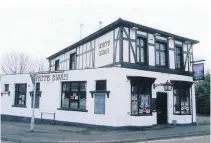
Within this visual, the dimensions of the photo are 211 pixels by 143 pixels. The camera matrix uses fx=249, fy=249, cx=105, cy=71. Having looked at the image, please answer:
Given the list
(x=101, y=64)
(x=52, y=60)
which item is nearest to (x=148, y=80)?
(x=101, y=64)

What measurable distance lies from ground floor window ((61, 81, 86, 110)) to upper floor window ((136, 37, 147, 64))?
13.9 feet

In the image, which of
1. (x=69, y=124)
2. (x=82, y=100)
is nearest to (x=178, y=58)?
(x=82, y=100)

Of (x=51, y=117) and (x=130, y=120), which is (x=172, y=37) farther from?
(x=51, y=117)

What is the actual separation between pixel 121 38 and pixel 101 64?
293 cm

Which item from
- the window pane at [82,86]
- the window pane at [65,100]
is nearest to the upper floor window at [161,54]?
the window pane at [82,86]

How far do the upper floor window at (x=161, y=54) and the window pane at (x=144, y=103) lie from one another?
3.06 m

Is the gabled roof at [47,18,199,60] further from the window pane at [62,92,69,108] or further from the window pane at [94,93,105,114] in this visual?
the window pane at [62,92,69,108]

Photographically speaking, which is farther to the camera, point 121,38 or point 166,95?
point 166,95

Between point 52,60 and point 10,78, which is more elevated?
point 52,60

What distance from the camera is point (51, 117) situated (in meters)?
18.1

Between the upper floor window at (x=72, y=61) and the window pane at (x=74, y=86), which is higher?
the upper floor window at (x=72, y=61)

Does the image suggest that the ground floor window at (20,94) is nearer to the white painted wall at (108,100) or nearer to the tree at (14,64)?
the white painted wall at (108,100)

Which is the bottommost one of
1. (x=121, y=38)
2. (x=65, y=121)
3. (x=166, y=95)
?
(x=65, y=121)

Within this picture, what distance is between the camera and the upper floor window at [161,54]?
61.6 ft
